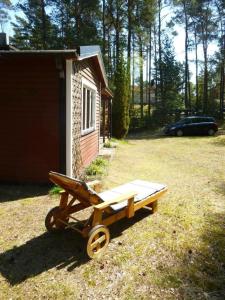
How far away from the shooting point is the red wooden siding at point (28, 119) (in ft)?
21.0

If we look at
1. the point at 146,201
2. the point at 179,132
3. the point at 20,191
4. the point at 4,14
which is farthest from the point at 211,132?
the point at 4,14

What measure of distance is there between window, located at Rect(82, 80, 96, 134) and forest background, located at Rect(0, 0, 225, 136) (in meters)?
9.13

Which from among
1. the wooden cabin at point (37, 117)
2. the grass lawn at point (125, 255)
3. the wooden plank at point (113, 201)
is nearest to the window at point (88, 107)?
the wooden cabin at point (37, 117)

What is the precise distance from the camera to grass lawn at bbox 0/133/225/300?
10.3ft

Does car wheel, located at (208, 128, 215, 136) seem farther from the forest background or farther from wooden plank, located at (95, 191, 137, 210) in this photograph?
wooden plank, located at (95, 191, 137, 210)

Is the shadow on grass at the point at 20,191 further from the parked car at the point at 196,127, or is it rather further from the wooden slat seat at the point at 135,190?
the parked car at the point at 196,127

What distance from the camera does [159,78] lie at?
29.2m

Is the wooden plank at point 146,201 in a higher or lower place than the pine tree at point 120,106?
lower

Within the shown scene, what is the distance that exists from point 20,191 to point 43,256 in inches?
112

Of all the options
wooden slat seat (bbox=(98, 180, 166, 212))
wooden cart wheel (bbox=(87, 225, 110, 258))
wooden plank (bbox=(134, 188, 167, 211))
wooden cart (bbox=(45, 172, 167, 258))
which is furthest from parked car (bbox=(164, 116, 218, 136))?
wooden cart wheel (bbox=(87, 225, 110, 258))

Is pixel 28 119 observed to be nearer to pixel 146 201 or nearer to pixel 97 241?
pixel 146 201

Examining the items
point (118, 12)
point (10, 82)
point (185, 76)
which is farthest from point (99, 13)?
point (10, 82)

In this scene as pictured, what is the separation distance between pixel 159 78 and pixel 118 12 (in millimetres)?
7450

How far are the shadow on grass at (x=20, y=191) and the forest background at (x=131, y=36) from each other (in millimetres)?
12874
